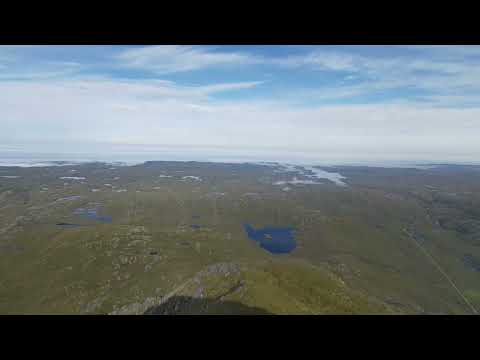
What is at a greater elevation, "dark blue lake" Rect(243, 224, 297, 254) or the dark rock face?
the dark rock face

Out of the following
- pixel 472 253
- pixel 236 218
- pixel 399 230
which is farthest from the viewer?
pixel 236 218

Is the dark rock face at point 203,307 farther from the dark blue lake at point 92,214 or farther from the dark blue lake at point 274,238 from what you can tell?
the dark blue lake at point 92,214

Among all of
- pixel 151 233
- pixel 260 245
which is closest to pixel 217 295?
pixel 260 245

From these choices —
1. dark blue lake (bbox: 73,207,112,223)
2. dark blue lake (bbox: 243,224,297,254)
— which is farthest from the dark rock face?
dark blue lake (bbox: 73,207,112,223)

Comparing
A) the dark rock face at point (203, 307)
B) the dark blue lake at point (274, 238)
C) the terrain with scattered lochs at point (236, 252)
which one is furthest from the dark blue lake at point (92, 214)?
the dark rock face at point (203, 307)

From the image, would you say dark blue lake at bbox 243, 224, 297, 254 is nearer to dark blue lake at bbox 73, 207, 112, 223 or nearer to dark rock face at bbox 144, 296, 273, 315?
dark rock face at bbox 144, 296, 273, 315
